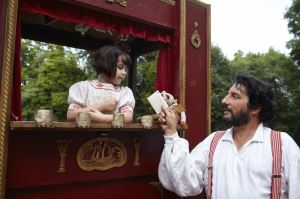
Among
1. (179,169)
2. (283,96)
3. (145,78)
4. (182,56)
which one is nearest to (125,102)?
(179,169)

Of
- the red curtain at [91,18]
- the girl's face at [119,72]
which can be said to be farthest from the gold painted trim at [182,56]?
the girl's face at [119,72]

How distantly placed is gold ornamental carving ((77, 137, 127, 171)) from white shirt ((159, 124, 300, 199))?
484mm

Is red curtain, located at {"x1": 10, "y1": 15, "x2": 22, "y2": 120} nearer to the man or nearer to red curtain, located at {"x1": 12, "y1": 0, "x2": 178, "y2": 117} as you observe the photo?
red curtain, located at {"x1": 12, "y1": 0, "x2": 178, "y2": 117}

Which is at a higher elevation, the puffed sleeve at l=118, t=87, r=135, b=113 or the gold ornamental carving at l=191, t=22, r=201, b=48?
the gold ornamental carving at l=191, t=22, r=201, b=48

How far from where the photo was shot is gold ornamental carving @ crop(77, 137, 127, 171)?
9.36 feet

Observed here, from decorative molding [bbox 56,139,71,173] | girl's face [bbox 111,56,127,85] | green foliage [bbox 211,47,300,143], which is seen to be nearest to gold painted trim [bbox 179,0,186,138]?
girl's face [bbox 111,56,127,85]

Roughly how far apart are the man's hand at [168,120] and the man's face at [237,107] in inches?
17.8

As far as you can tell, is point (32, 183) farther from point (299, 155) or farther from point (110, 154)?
point (299, 155)

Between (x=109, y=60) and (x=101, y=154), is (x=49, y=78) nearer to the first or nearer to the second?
(x=109, y=60)

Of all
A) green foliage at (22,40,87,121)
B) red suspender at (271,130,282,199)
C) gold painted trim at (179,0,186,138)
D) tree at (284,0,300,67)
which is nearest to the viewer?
red suspender at (271,130,282,199)

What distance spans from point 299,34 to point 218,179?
1666 centimetres

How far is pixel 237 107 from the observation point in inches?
112

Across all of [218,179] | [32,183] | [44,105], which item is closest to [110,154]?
[32,183]

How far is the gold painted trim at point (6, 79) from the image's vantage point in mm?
2393
